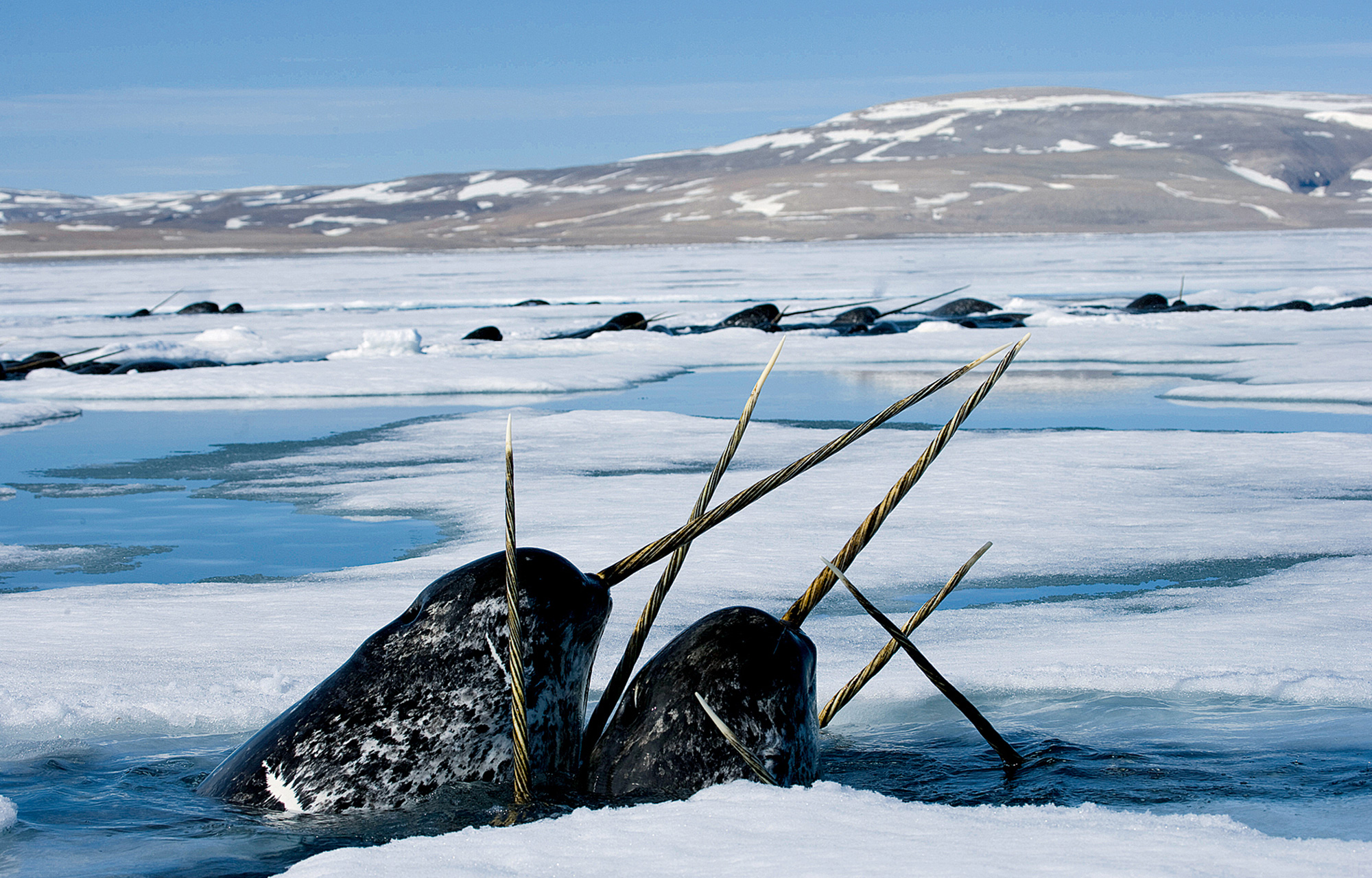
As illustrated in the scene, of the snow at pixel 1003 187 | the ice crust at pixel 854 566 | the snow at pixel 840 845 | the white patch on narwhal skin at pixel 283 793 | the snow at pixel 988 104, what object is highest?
the snow at pixel 988 104

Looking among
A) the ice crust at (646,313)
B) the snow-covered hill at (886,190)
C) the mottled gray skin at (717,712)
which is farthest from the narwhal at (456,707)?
the snow-covered hill at (886,190)

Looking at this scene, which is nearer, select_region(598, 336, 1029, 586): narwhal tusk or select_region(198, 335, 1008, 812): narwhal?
select_region(598, 336, 1029, 586): narwhal tusk

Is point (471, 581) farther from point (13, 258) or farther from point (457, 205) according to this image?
point (457, 205)

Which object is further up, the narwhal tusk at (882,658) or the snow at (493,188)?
the snow at (493,188)

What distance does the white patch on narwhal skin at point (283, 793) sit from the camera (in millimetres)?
2686

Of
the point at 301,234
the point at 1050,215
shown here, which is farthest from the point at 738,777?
the point at 301,234

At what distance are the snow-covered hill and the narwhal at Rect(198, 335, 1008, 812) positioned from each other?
8400 cm

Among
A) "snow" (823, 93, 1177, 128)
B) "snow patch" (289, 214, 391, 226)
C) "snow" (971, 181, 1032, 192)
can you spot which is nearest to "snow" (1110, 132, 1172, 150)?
"snow" (823, 93, 1177, 128)

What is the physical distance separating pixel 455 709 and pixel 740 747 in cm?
60

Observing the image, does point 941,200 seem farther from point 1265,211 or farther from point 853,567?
point 853,567

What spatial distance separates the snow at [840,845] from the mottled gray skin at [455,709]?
1.06 feet

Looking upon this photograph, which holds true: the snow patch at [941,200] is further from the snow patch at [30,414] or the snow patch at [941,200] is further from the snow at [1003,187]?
the snow patch at [30,414]

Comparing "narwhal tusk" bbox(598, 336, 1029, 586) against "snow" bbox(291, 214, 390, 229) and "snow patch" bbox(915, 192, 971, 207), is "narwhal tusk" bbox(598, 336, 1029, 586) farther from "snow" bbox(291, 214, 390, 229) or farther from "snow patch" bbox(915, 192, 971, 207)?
"snow" bbox(291, 214, 390, 229)

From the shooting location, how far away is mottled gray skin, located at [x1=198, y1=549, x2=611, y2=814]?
2.64 m
